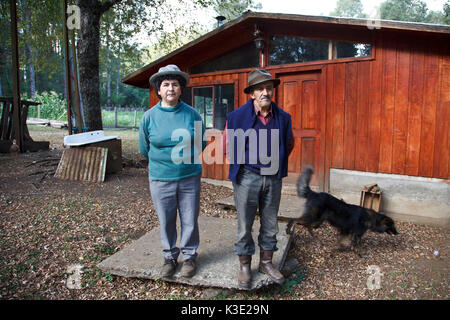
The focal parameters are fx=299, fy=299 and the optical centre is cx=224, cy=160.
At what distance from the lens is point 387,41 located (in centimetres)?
522

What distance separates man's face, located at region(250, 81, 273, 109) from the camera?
8.58ft

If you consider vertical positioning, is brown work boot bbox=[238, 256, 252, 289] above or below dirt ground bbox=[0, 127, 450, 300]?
above

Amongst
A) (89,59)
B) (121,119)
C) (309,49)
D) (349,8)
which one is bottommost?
(121,119)

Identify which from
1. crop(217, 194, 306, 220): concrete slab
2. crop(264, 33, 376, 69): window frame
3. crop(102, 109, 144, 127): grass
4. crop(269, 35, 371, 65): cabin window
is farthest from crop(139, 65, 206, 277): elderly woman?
crop(102, 109, 144, 127): grass

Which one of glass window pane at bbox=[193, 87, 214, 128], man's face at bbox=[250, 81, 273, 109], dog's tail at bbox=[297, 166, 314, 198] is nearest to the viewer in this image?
man's face at bbox=[250, 81, 273, 109]

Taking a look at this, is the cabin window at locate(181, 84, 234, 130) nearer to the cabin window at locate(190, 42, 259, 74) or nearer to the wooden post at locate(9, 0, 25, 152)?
the cabin window at locate(190, 42, 259, 74)

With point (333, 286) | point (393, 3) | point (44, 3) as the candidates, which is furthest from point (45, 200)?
point (393, 3)

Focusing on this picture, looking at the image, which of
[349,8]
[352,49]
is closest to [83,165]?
[352,49]

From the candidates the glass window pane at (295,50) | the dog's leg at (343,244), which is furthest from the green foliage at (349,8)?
the dog's leg at (343,244)

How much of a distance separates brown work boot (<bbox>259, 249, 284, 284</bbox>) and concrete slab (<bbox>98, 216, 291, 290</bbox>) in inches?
1.8

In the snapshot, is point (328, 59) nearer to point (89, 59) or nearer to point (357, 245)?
point (357, 245)

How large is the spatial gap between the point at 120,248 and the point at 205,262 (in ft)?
4.68

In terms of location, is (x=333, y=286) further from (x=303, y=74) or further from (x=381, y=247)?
(x=303, y=74)

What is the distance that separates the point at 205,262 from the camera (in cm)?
310
